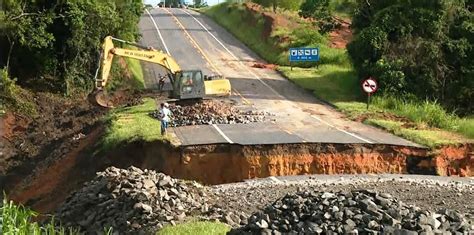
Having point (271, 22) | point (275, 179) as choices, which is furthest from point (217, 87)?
point (271, 22)

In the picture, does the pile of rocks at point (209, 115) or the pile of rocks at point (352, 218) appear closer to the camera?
the pile of rocks at point (352, 218)

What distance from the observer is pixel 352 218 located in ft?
40.3

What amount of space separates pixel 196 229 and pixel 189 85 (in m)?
18.2

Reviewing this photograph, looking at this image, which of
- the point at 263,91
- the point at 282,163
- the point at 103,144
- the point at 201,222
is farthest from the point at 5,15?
the point at 201,222

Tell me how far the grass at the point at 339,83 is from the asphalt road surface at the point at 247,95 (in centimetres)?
81

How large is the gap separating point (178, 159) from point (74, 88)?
58.0ft

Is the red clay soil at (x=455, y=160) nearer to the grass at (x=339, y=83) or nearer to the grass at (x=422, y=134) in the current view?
the grass at (x=422, y=134)

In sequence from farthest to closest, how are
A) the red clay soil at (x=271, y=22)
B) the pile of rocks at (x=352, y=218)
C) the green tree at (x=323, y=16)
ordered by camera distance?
1. the red clay soil at (x=271, y=22)
2. the green tree at (x=323, y=16)
3. the pile of rocks at (x=352, y=218)

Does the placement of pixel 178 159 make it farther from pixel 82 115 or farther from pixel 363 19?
pixel 363 19

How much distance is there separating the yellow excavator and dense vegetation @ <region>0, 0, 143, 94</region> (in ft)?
20.3

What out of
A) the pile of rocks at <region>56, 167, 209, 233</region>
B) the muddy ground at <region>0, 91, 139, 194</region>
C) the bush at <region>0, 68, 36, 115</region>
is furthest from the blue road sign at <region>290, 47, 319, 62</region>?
the pile of rocks at <region>56, 167, 209, 233</region>

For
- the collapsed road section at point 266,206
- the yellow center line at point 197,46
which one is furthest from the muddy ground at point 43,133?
the collapsed road section at point 266,206

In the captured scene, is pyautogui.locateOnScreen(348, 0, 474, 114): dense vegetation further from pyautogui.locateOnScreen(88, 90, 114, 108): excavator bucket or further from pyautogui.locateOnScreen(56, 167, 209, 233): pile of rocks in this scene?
pyautogui.locateOnScreen(56, 167, 209, 233): pile of rocks

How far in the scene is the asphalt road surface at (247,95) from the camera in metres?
25.6
